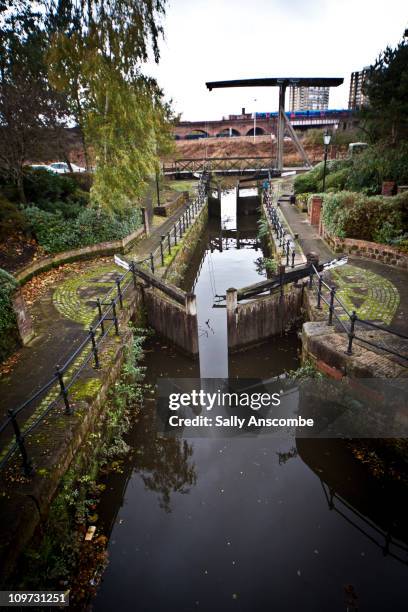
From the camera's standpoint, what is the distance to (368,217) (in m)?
12.2

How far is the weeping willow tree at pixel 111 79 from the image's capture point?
1218 centimetres

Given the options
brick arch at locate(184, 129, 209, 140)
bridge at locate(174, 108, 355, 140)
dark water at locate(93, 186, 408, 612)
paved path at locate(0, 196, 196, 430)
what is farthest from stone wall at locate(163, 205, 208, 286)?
brick arch at locate(184, 129, 209, 140)

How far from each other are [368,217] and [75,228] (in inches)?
432

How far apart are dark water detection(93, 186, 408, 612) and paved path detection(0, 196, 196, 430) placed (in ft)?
7.29

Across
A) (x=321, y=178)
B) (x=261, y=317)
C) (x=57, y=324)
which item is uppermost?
(x=321, y=178)

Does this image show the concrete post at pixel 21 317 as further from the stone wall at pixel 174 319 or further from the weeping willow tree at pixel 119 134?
the weeping willow tree at pixel 119 134

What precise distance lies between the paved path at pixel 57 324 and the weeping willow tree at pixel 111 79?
3.33 meters

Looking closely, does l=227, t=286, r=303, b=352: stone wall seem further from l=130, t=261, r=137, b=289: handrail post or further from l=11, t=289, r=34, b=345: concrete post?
l=11, t=289, r=34, b=345: concrete post

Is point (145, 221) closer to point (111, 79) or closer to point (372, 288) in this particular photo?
point (111, 79)

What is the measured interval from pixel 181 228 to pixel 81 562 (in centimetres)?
1500

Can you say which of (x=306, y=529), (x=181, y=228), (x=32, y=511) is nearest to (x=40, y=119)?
(x=181, y=228)

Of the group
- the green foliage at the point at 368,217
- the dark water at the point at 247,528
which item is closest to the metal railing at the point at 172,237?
the dark water at the point at 247,528

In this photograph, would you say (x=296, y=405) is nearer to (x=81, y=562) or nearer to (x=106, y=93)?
(x=81, y=562)

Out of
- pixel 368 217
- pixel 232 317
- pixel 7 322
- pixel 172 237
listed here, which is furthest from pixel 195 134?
pixel 7 322
